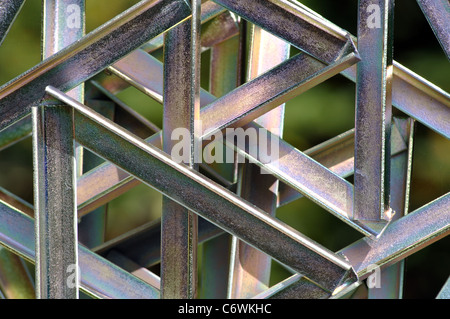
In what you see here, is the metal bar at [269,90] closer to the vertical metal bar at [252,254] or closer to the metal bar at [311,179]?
the metal bar at [311,179]

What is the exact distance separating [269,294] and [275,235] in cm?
11

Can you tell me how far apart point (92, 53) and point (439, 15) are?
44 cm

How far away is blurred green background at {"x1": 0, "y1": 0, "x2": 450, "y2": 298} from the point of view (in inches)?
52.4

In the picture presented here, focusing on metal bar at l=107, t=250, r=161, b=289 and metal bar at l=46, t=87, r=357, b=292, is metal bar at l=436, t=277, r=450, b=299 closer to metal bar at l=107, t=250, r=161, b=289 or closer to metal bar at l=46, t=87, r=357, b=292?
metal bar at l=46, t=87, r=357, b=292

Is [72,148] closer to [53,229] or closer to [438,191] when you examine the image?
[53,229]

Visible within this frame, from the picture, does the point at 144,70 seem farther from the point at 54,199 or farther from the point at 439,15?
the point at 439,15

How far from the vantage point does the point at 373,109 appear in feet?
2.13

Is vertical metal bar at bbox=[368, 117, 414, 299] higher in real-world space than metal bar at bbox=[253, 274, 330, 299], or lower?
higher

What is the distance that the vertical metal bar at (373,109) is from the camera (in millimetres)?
640

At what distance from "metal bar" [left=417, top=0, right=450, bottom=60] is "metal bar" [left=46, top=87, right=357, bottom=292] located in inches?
12.9

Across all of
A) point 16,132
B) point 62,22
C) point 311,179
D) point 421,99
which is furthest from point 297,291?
point 16,132

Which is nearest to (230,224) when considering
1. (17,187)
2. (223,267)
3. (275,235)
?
(275,235)

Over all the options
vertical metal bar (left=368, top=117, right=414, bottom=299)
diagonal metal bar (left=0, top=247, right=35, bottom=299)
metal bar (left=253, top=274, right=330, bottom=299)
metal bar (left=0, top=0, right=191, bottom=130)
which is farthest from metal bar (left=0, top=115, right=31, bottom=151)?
vertical metal bar (left=368, top=117, right=414, bottom=299)

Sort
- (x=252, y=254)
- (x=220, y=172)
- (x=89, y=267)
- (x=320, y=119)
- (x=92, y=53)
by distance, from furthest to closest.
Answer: (x=320, y=119), (x=220, y=172), (x=252, y=254), (x=89, y=267), (x=92, y=53)
